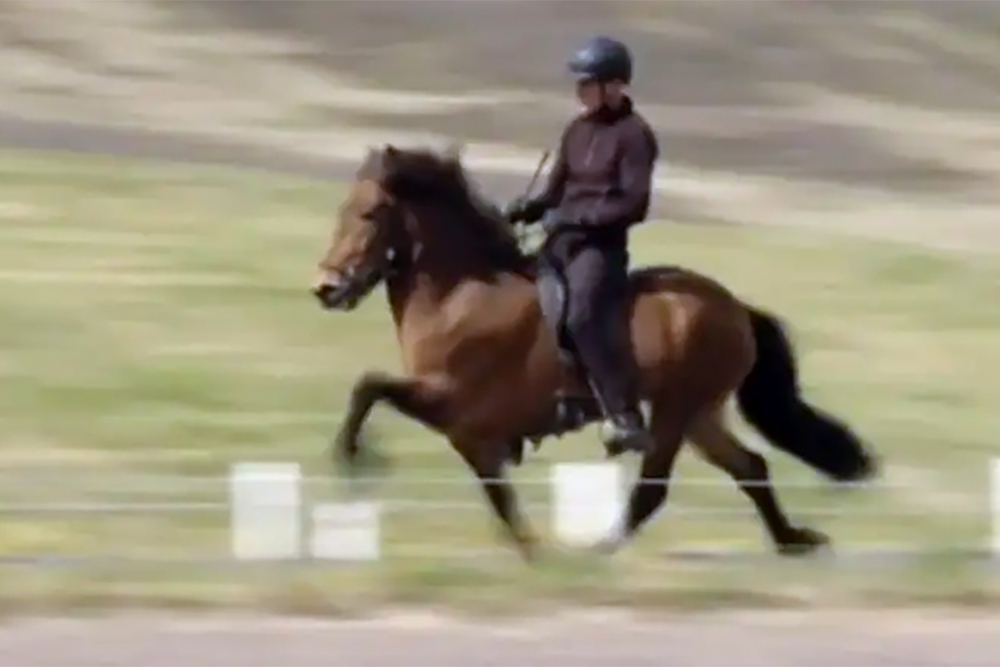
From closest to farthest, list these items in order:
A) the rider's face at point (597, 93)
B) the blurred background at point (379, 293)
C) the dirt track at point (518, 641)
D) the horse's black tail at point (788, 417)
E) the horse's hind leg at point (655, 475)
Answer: the dirt track at point (518, 641) → the rider's face at point (597, 93) → the horse's hind leg at point (655, 475) → the blurred background at point (379, 293) → the horse's black tail at point (788, 417)

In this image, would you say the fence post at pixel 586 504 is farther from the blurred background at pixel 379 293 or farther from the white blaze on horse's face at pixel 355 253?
the white blaze on horse's face at pixel 355 253

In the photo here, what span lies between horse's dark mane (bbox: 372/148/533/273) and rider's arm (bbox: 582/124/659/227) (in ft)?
2.07

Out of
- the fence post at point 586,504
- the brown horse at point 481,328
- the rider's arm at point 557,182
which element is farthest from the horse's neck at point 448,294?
the fence post at point 586,504

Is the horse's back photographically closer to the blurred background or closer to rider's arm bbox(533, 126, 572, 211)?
rider's arm bbox(533, 126, 572, 211)

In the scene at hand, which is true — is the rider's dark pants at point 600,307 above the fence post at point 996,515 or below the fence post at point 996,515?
above

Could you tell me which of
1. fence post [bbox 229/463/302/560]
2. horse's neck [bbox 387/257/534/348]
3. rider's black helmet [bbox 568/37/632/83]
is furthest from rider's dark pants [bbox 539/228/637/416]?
fence post [bbox 229/463/302/560]

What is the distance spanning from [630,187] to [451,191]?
0.94 m

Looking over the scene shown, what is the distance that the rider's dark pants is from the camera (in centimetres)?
1224

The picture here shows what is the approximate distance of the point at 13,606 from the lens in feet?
37.4

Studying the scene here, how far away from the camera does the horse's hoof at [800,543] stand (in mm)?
13039

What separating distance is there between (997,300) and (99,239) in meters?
8.04

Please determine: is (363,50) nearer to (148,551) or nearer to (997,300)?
(997,300)

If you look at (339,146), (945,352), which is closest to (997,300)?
(945,352)

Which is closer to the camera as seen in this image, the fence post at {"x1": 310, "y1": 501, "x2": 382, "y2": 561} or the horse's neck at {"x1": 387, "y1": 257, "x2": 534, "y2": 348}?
the fence post at {"x1": 310, "y1": 501, "x2": 382, "y2": 561}
